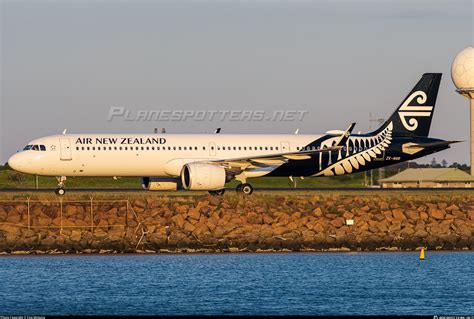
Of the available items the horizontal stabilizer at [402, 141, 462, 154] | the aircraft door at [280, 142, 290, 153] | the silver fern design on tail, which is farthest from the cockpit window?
the horizontal stabilizer at [402, 141, 462, 154]

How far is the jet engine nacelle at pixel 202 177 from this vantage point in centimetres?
7050

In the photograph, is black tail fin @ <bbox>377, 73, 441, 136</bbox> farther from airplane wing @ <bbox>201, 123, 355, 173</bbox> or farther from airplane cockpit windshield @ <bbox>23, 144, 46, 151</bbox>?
airplane cockpit windshield @ <bbox>23, 144, 46, 151</bbox>

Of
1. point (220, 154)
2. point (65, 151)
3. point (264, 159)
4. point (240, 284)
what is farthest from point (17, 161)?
point (240, 284)

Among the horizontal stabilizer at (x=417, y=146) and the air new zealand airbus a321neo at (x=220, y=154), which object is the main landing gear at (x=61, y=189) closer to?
the air new zealand airbus a321neo at (x=220, y=154)

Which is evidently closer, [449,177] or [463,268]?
[463,268]

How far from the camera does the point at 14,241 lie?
59375 millimetres

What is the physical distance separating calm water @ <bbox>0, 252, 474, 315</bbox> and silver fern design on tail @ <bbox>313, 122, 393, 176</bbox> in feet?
57.6

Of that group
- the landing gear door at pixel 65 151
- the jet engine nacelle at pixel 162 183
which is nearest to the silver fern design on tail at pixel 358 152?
the jet engine nacelle at pixel 162 183

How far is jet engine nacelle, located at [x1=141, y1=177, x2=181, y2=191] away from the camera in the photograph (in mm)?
75125

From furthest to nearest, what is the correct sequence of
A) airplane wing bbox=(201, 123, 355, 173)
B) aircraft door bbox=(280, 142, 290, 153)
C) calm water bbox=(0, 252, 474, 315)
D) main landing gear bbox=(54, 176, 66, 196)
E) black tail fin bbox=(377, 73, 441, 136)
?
black tail fin bbox=(377, 73, 441, 136) → aircraft door bbox=(280, 142, 290, 153) → airplane wing bbox=(201, 123, 355, 173) → main landing gear bbox=(54, 176, 66, 196) → calm water bbox=(0, 252, 474, 315)

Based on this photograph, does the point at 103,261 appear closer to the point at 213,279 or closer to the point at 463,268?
the point at 213,279

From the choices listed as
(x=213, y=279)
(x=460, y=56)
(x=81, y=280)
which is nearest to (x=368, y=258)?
(x=213, y=279)

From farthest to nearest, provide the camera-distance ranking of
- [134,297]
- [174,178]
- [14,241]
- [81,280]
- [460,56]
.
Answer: [460,56]
[174,178]
[14,241]
[81,280]
[134,297]

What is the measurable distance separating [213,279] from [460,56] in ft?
197
